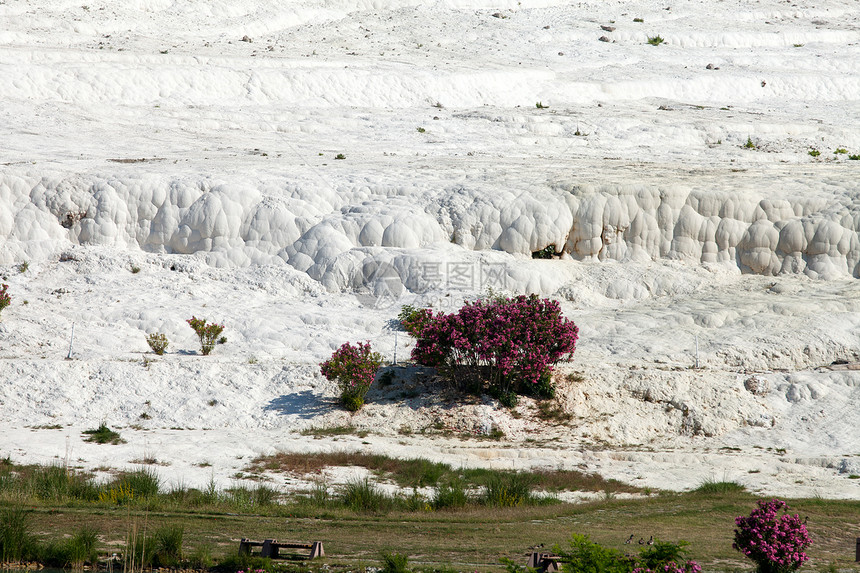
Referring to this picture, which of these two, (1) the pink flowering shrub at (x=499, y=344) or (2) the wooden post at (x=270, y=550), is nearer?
(2) the wooden post at (x=270, y=550)

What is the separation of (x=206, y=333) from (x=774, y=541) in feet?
50.3

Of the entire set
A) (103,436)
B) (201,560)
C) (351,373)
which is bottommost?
(201,560)

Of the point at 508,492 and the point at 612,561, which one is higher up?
the point at 508,492

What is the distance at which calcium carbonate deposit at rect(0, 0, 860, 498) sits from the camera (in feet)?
60.8

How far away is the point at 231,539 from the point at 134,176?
18.9 metres

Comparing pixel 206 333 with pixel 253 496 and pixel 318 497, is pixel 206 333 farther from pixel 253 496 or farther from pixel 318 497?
pixel 318 497

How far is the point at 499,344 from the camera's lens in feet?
62.3

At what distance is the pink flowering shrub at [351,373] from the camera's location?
19.0 metres

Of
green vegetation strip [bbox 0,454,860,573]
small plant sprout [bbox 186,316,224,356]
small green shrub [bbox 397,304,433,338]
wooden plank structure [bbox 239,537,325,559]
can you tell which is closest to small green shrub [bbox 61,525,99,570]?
green vegetation strip [bbox 0,454,860,573]

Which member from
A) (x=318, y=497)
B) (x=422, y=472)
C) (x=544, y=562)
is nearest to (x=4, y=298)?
(x=318, y=497)

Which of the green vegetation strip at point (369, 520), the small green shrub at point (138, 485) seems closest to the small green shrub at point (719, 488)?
the green vegetation strip at point (369, 520)

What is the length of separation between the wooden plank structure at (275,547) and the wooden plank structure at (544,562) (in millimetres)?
2552

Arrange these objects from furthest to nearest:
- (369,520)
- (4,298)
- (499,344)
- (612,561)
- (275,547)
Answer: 1. (4,298)
2. (499,344)
3. (369,520)
4. (275,547)
5. (612,561)

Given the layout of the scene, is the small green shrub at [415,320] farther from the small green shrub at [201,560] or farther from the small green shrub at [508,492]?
the small green shrub at [201,560]
